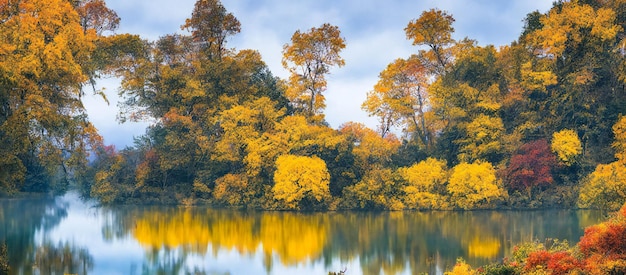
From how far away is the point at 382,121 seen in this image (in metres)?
38.8

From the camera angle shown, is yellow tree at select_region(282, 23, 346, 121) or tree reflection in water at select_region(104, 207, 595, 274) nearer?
tree reflection in water at select_region(104, 207, 595, 274)

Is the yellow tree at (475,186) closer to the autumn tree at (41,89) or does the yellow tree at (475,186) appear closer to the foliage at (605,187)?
the foliage at (605,187)

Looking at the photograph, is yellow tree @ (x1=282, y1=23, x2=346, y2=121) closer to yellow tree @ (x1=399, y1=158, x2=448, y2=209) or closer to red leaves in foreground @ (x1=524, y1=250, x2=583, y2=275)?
yellow tree @ (x1=399, y1=158, x2=448, y2=209)

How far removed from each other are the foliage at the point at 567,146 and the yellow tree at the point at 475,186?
3680mm

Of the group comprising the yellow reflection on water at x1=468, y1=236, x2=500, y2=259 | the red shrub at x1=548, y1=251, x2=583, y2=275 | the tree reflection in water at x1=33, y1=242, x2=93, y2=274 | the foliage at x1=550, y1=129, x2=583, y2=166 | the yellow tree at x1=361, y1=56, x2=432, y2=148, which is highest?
the yellow tree at x1=361, y1=56, x2=432, y2=148

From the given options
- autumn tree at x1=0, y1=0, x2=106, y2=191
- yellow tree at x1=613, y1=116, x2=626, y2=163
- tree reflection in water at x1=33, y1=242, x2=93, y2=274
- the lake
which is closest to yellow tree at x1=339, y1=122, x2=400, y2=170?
the lake

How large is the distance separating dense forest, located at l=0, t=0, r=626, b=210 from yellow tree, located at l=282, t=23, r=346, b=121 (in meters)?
0.09

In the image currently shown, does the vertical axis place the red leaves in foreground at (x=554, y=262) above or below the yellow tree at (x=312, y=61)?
below

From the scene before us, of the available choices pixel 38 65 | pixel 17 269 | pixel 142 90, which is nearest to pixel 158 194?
pixel 142 90

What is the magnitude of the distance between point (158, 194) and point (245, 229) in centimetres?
1499

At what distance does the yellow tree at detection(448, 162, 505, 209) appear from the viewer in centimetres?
3331

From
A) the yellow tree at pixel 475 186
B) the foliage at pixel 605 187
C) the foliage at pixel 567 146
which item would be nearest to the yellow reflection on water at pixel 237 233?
the yellow tree at pixel 475 186

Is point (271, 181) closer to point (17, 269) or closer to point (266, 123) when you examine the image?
point (266, 123)

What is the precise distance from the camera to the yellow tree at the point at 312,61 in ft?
129
